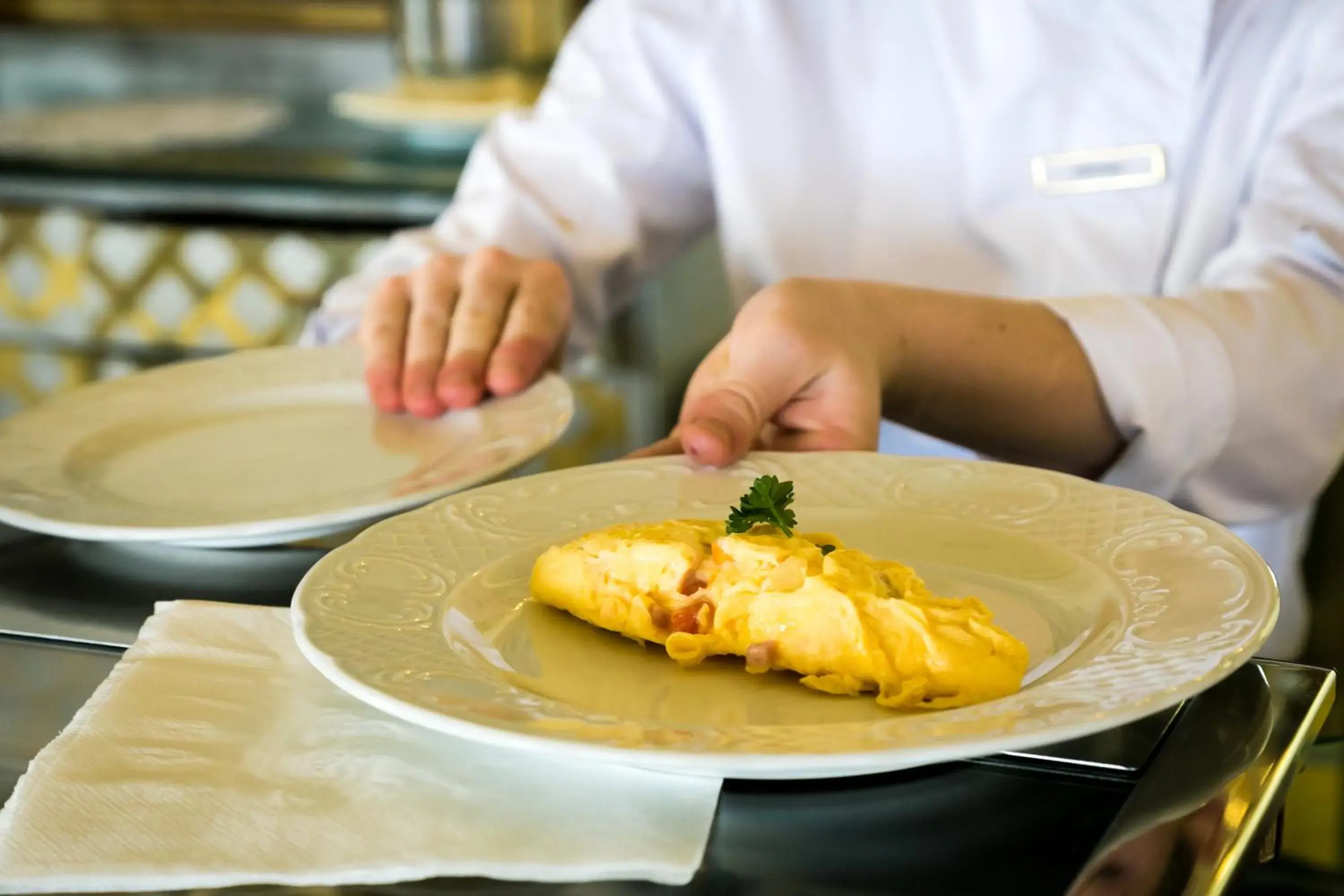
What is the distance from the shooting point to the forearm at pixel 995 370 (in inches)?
34.8

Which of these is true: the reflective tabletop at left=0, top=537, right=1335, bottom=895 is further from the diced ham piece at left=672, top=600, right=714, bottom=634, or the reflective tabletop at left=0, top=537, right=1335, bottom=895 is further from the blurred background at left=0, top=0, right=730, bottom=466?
the blurred background at left=0, top=0, right=730, bottom=466

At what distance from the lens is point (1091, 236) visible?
3.74 ft

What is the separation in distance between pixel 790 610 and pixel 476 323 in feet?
1.59

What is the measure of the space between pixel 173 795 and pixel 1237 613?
37cm

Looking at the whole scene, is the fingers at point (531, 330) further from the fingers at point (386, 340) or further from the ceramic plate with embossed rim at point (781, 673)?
the ceramic plate with embossed rim at point (781, 673)

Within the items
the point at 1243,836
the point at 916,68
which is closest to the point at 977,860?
the point at 1243,836

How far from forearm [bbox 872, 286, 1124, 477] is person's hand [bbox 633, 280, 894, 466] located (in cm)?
5

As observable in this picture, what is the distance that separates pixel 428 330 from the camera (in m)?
0.96

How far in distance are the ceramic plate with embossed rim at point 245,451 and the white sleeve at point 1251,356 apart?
36 cm

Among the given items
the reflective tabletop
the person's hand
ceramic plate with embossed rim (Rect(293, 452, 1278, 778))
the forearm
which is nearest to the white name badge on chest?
the forearm

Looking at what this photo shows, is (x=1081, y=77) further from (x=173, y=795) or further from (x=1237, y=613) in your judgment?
(x=173, y=795)

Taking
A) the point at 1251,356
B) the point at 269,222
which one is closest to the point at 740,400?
the point at 1251,356

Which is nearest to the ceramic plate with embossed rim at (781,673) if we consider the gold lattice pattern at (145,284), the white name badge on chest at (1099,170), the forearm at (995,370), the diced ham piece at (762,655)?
the diced ham piece at (762,655)

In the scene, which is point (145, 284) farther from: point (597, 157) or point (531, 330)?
point (531, 330)
